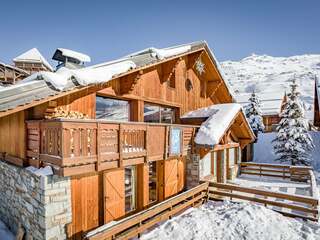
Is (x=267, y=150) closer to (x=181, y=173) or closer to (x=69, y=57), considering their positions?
(x=181, y=173)

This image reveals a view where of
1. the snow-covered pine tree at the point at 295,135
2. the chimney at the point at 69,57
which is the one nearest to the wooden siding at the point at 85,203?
the snow-covered pine tree at the point at 295,135

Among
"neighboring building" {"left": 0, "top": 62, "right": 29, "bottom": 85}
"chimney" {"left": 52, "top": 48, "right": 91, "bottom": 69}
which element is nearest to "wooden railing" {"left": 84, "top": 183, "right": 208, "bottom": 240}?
"chimney" {"left": 52, "top": 48, "right": 91, "bottom": 69}

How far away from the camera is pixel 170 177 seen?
11078 millimetres

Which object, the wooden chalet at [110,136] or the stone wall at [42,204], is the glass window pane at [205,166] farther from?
the stone wall at [42,204]

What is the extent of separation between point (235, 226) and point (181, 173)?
4314 millimetres

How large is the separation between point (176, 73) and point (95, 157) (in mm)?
7647

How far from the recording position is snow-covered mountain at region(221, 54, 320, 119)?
8706cm

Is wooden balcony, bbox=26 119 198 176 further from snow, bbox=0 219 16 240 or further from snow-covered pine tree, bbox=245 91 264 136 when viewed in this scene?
snow-covered pine tree, bbox=245 91 264 136

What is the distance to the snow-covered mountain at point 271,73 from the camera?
87.1 meters

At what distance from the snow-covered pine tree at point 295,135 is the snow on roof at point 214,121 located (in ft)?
33.4

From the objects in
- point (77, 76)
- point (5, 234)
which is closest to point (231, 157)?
point (77, 76)

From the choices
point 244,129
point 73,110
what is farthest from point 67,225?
point 244,129

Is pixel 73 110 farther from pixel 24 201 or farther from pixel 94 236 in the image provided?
pixel 94 236

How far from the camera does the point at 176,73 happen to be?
41.7 feet
